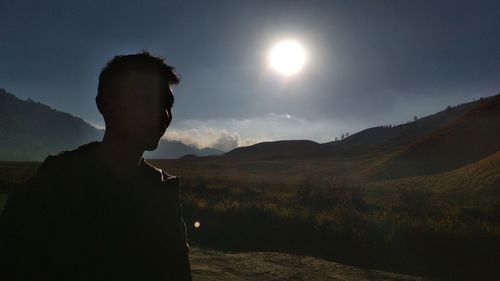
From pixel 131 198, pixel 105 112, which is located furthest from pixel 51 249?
pixel 105 112

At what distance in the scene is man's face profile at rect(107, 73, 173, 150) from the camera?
1865 mm

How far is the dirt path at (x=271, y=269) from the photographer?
739cm

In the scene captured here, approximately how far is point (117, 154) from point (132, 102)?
0.29 metres

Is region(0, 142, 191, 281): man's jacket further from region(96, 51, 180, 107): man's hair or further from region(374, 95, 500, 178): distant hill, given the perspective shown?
region(374, 95, 500, 178): distant hill

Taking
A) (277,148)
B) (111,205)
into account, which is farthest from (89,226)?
(277,148)

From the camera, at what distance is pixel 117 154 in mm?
1880

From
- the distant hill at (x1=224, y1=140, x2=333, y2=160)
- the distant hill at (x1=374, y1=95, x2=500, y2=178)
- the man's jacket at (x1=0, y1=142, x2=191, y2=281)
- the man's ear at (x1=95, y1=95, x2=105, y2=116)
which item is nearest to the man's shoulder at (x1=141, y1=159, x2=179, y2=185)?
the man's jacket at (x1=0, y1=142, x2=191, y2=281)

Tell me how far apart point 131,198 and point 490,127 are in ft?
269

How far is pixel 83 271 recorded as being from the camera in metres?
1.68

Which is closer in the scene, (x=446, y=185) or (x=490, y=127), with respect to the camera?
(x=446, y=185)

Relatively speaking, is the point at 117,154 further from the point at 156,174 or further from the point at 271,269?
the point at 271,269

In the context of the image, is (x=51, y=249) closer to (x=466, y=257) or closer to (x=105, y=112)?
(x=105, y=112)

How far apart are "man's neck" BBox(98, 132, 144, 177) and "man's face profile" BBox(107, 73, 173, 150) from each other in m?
0.04

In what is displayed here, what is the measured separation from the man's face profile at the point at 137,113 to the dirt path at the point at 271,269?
18.9 ft
